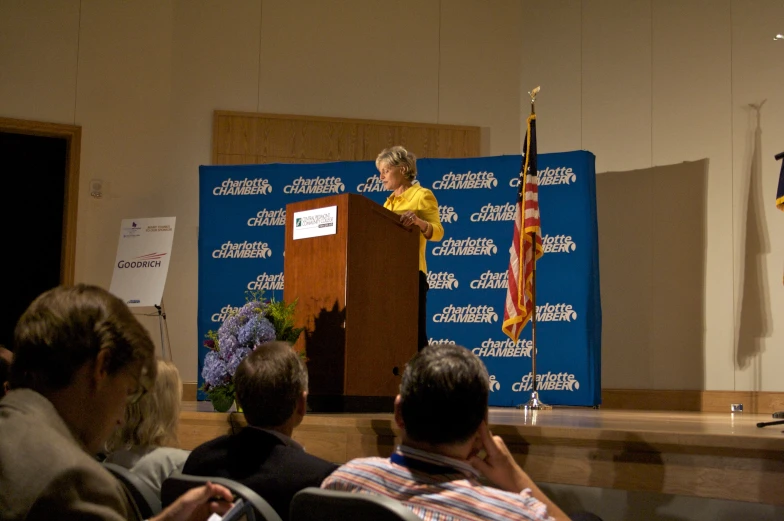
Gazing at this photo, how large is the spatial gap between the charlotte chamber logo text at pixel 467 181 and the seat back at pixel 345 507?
538 centimetres

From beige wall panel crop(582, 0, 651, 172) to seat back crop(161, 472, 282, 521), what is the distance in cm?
596

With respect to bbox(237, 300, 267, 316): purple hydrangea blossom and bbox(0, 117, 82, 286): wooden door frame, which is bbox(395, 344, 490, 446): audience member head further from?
bbox(0, 117, 82, 286): wooden door frame

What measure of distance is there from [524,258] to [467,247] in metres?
0.97

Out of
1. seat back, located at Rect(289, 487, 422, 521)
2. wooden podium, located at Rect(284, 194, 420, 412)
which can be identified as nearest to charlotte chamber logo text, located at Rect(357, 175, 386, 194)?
wooden podium, located at Rect(284, 194, 420, 412)

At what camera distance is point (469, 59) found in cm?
783

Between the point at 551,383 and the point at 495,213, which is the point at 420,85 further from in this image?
the point at 551,383

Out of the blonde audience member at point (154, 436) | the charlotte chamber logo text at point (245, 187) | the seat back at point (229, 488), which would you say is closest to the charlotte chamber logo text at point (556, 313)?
the charlotte chamber logo text at point (245, 187)

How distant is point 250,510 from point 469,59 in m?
6.73

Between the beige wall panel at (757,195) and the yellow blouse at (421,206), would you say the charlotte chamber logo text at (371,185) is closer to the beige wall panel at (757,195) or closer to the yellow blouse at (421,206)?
the yellow blouse at (421,206)

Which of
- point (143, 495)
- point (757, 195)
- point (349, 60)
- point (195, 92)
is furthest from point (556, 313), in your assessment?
point (143, 495)

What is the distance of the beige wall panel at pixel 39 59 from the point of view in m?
7.20

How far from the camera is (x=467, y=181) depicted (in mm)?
6789

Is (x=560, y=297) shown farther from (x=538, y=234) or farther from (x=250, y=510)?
(x=250, y=510)

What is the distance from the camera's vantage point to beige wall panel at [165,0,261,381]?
7523 millimetres
